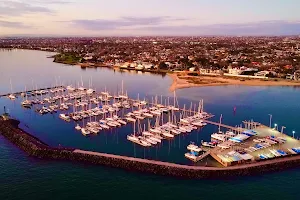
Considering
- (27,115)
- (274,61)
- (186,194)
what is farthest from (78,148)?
(274,61)

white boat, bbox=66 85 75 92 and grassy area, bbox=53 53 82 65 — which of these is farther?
grassy area, bbox=53 53 82 65

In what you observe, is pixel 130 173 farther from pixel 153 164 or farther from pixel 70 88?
pixel 70 88

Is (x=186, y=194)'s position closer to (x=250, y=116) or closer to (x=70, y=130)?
(x=70, y=130)

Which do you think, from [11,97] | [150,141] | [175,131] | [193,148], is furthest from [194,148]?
[11,97]

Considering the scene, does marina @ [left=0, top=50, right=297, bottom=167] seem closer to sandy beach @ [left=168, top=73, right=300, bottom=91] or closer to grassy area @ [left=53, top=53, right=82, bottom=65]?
sandy beach @ [left=168, top=73, right=300, bottom=91]

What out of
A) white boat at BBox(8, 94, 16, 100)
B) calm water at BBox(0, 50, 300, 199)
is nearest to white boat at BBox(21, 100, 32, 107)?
calm water at BBox(0, 50, 300, 199)

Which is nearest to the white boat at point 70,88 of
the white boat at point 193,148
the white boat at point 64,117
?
the white boat at point 64,117

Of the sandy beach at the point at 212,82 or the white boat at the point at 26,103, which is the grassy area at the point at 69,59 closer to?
the sandy beach at the point at 212,82

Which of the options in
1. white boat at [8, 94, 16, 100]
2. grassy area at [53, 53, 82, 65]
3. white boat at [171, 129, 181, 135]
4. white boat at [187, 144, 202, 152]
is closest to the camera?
white boat at [187, 144, 202, 152]

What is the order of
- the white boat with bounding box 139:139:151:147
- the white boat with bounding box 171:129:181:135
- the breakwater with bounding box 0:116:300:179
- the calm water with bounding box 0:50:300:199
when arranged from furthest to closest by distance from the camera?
1. the white boat with bounding box 171:129:181:135
2. the white boat with bounding box 139:139:151:147
3. the breakwater with bounding box 0:116:300:179
4. the calm water with bounding box 0:50:300:199
